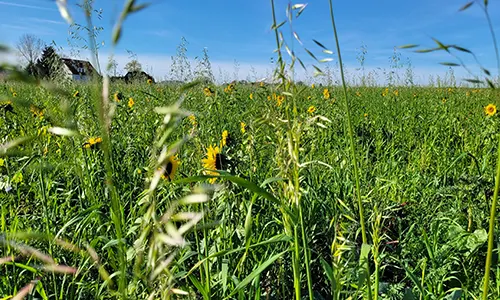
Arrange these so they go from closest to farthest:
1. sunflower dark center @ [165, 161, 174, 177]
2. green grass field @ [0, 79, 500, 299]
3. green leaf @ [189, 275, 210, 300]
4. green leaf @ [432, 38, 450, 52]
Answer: green leaf @ [432, 38, 450, 52] → green grass field @ [0, 79, 500, 299] → green leaf @ [189, 275, 210, 300] → sunflower dark center @ [165, 161, 174, 177]

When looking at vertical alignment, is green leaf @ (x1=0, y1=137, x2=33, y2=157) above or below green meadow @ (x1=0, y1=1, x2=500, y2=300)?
above

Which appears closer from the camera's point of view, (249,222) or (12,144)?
(12,144)

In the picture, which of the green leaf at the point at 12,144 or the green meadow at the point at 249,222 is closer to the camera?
the green leaf at the point at 12,144

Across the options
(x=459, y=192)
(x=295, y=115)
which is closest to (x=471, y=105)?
(x=459, y=192)

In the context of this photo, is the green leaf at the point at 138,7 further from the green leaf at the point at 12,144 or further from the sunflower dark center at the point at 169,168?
the sunflower dark center at the point at 169,168

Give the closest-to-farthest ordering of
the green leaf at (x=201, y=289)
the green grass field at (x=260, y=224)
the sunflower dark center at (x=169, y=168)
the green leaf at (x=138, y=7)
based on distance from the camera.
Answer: the green leaf at (x=138, y=7) → the green grass field at (x=260, y=224) → the green leaf at (x=201, y=289) → the sunflower dark center at (x=169, y=168)

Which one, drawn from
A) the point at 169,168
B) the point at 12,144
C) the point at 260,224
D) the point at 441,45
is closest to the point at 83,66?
the point at 12,144

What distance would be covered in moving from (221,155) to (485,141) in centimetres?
243

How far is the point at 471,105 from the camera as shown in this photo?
224 inches

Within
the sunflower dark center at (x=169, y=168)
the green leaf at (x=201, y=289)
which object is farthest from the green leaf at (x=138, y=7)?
the sunflower dark center at (x=169, y=168)

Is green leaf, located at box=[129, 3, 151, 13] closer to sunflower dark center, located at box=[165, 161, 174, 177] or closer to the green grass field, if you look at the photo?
the green grass field

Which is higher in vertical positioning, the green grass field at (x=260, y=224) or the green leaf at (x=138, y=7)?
the green leaf at (x=138, y=7)

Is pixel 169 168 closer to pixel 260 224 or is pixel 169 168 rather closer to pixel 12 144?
pixel 260 224

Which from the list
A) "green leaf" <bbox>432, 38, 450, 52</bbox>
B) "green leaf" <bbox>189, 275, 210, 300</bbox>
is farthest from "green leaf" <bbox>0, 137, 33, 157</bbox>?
"green leaf" <bbox>189, 275, 210, 300</bbox>
